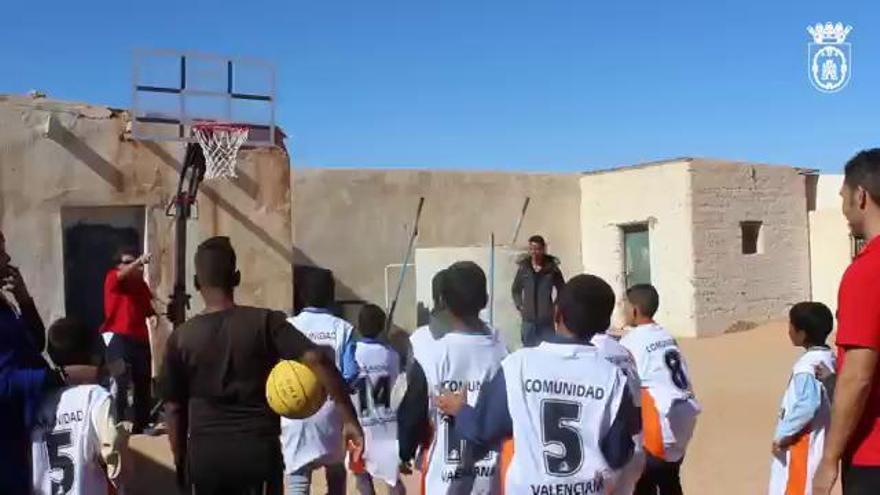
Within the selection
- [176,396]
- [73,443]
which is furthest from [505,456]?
[73,443]

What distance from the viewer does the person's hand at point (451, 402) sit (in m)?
4.20

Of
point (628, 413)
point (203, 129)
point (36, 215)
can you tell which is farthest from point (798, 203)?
point (628, 413)

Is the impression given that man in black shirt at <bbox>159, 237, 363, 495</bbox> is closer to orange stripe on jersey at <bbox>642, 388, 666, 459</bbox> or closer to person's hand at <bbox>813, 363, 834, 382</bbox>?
orange stripe on jersey at <bbox>642, 388, 666, 459</bbox>

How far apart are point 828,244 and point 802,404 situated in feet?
56.0

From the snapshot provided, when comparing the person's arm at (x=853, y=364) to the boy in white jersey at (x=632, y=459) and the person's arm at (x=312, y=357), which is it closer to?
the boy in white jersey at (x=632, y=459)

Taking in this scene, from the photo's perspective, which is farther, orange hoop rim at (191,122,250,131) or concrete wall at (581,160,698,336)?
concrete wall at (581,160,698,336)

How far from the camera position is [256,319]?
4246 mm

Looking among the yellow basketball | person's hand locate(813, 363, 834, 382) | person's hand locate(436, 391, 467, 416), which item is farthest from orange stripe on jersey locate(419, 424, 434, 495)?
person's hand locate(813, 363, 834, 382)

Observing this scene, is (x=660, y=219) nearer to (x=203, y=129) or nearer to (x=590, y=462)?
(x=203, y=129)

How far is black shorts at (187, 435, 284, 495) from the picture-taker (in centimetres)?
421

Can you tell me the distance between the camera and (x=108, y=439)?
415cm

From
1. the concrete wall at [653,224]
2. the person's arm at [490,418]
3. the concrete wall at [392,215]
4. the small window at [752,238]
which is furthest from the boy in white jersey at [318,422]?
the small window at [752,238]

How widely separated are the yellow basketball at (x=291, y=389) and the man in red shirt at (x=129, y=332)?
5404mm

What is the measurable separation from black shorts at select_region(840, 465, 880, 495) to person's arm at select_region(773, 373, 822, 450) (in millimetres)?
1716
